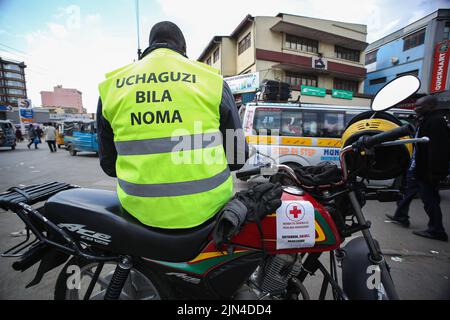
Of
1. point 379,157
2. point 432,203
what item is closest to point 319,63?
point 432,203

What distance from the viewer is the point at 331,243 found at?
1152mm

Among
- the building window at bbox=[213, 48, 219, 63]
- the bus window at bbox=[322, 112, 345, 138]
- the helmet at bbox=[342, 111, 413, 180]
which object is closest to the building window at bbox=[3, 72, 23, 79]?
the building window at bbox=[213, 48, 219, 63]

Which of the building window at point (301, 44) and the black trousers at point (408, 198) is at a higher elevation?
the building window at point (301, 44)

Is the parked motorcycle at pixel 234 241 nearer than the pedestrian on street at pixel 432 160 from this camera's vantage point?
Yes

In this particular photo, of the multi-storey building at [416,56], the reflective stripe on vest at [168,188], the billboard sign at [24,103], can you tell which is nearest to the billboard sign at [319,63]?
the multi-storey building at [416,56]

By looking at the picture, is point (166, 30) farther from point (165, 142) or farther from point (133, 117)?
point (165, 142)

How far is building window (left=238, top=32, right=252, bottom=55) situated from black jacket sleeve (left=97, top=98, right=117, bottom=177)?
18001 mm

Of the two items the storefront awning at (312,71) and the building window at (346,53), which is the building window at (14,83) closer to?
the storefront awning at (312,71)

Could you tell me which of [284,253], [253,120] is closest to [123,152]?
[284,253]

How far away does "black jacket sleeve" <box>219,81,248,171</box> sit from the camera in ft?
4.00

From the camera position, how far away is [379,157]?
1.14 m

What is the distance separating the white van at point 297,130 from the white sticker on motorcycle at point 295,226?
4.22 metres

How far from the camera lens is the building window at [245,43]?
55.4ft

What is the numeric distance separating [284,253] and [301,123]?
15.7ft
